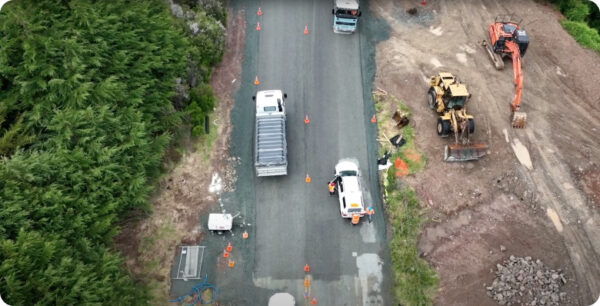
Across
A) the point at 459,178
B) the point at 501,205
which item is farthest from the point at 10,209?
the point at 501,205

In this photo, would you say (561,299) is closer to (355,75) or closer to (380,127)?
(380,127)

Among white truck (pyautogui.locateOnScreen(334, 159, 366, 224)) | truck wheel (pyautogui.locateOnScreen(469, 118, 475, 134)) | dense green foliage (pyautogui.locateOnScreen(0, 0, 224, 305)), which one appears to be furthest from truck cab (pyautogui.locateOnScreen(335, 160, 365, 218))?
dense green foliage (pyautogui.locateOnScreen(0, 0, 224, 305))

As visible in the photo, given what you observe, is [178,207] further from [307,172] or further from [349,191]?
[349,191]

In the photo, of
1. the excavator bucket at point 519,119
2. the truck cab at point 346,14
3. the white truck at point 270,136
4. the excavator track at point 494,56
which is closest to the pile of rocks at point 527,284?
the excavator bucket at point 519,119

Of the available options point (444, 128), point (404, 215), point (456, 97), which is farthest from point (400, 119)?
point (404, 215)

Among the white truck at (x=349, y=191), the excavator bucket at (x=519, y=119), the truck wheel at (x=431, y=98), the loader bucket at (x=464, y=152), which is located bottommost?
the white truck at (x=349, y=191)

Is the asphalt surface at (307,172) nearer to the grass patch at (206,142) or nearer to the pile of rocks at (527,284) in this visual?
the grass patch at (206,142)
